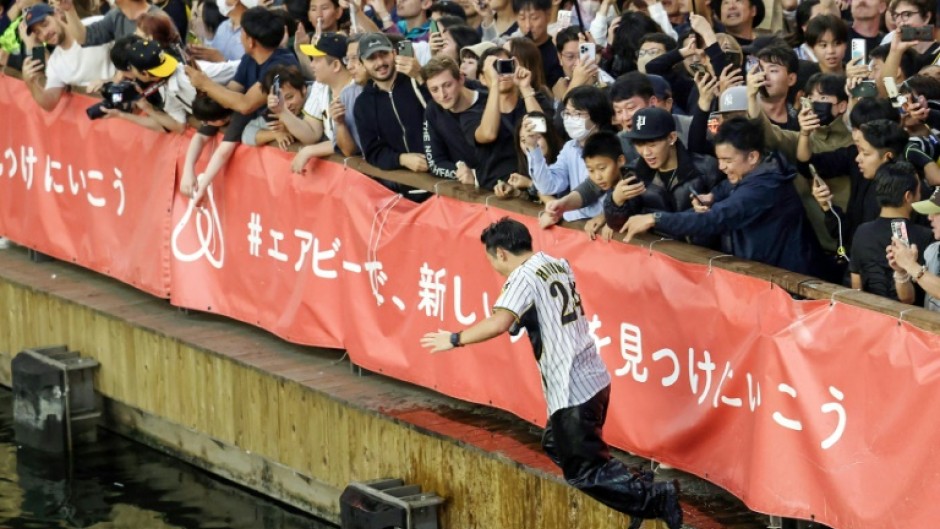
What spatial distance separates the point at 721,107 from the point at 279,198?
10.5ft

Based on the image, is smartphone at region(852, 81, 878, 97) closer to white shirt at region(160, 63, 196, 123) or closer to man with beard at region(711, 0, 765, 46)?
man with beard at region(711, 0, 765, 46)

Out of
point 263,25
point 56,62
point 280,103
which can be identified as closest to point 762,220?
point 280,103

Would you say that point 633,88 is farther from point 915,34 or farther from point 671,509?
point 671,509

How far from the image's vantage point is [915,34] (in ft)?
30.0

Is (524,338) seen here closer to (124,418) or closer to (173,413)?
(173,413)

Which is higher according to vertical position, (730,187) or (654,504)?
(730,187)

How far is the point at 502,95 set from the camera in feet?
31.0

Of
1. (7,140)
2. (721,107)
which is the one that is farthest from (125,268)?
(721,107)

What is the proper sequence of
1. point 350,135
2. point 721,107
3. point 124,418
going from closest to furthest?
point 721,107, point 350,135, point 124,418

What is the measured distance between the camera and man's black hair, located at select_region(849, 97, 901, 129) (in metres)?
8.29

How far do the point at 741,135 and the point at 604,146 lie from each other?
0.68 meters

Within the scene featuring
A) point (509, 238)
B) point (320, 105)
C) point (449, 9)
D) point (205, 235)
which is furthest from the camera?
point (449, 9)

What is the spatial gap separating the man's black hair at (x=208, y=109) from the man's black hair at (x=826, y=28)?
3.63 metres

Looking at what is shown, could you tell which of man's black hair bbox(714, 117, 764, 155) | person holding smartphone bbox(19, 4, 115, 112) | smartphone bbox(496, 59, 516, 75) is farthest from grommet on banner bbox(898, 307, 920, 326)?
person holding smartphone bbox(19, 4, 115, 112)
